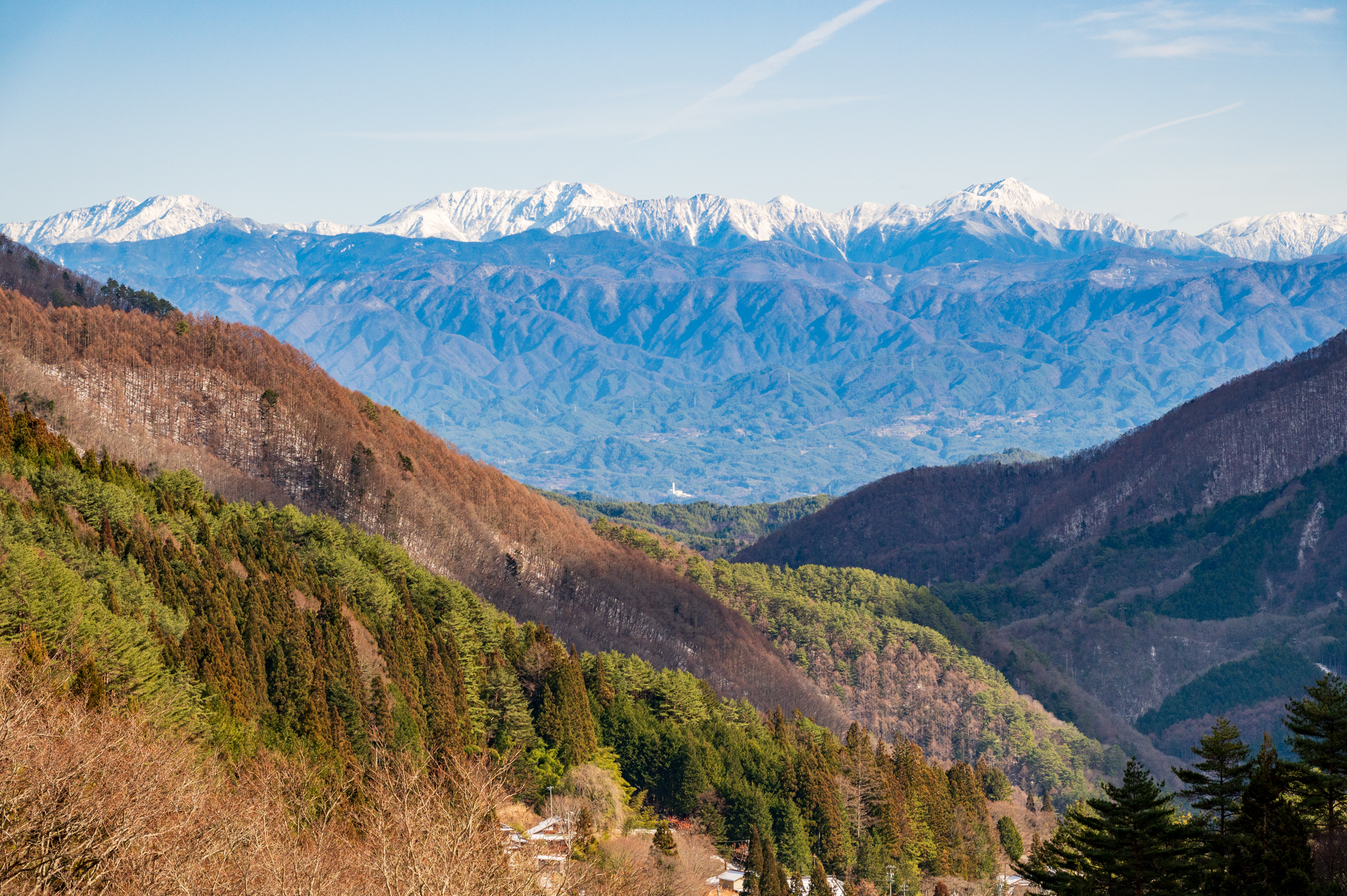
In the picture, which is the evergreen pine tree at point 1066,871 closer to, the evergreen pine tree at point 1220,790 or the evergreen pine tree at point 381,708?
the evergreen pine tree at point 1220,790

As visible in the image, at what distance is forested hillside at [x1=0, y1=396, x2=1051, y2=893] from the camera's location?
66.1 meters

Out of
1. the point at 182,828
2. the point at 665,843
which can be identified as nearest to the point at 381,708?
the point at 665,843

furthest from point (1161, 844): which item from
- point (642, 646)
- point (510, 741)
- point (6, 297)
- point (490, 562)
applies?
point (6, 297)

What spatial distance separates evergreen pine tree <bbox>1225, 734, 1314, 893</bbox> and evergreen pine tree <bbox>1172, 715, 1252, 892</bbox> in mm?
479

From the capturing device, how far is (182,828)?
3641 cm

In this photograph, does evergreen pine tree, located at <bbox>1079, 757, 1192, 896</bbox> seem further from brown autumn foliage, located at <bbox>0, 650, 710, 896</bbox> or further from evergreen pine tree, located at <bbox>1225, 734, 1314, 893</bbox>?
brown autumn foliage, located at <bbox>0, 650, 710, 896</bbox>

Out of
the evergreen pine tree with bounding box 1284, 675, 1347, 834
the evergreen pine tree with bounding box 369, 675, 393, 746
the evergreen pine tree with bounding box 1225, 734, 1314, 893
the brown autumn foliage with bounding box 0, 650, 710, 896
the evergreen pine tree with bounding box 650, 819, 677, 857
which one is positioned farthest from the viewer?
the evergreen pine tree with bounding box 369, 675, 393, 746

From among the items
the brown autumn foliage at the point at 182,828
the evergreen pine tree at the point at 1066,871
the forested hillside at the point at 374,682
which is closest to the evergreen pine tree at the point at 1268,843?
the evergreen pine tree at the point at 1066,871

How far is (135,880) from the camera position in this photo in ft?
108

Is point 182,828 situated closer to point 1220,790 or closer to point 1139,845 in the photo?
point 1139,845

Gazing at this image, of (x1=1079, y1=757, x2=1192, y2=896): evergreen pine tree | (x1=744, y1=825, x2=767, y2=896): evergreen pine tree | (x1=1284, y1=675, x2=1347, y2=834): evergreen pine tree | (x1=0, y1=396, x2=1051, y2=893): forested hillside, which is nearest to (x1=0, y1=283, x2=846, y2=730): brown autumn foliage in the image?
(x1=0, y1=396, x2=1051, y2=893): forested hillside

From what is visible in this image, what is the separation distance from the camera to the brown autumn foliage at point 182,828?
32594mm

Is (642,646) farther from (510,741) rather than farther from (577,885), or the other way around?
(577,885)

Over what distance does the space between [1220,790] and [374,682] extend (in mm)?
57217
